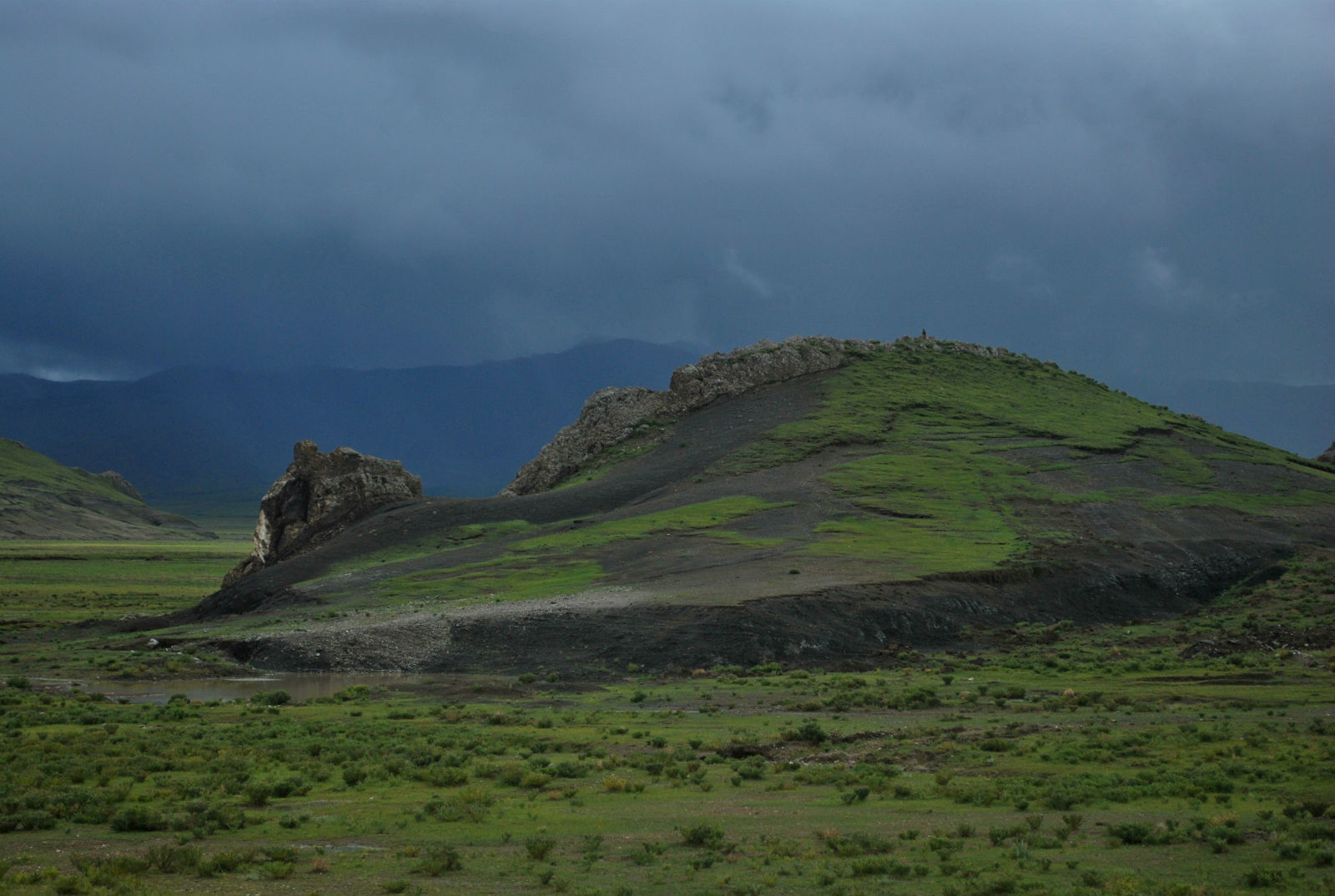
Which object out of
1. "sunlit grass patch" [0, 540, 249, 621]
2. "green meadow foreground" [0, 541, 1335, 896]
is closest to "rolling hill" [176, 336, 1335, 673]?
"green meadow foreground" [0, 541, 1335, 896]

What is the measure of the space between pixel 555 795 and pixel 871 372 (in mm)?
115557

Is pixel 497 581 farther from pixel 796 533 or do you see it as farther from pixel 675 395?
pixel 675 395

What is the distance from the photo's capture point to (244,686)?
50188mm

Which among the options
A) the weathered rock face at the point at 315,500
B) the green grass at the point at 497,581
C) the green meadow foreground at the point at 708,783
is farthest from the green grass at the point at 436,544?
the green meadow foreground at the point at 708,783

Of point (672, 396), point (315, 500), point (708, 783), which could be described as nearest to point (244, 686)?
point (708, 783)

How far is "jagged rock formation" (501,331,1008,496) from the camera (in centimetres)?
12094

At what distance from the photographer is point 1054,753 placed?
28.5 meters

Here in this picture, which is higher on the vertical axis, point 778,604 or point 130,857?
point 778,604

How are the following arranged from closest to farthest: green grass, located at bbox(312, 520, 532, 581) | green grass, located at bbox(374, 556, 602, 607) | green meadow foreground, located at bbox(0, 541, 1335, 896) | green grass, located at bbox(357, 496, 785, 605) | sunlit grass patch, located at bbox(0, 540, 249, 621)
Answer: green meadow foreground, located at bbox(0, 541, 1335, 896) → green grass, located at bbox(374, 556, 602, 607) → green grass, located at bbox(357, 496, 785, 605) → green grass, located at bbox(312, 520, 532, 581) → sunlit grass patch, located at bbox(0, 540, 249, 621)

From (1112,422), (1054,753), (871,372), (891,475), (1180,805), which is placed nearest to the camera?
(1180,805)

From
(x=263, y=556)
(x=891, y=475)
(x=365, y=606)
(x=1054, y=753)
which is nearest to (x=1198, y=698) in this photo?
(x=1054, y=753)

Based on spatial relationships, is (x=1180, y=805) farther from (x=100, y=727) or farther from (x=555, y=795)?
(x=100, y=727)

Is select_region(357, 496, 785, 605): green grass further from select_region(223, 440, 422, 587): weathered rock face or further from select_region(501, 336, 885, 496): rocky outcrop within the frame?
select_region(501, 336, 885, 496): rocky outcrop

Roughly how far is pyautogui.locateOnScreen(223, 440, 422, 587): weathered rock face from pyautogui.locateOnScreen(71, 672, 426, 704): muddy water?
4376 centimetres
